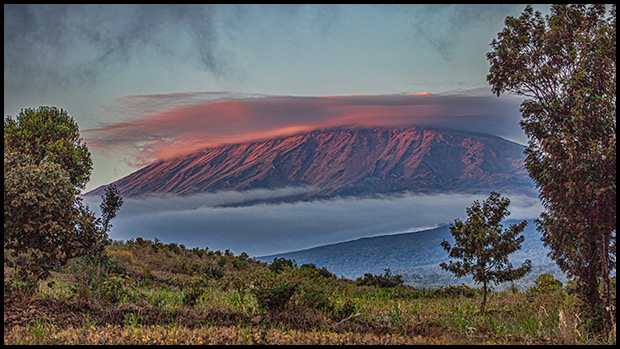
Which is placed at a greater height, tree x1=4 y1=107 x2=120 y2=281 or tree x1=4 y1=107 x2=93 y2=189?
tree x1=4 y1=107 x2=93 y2=189

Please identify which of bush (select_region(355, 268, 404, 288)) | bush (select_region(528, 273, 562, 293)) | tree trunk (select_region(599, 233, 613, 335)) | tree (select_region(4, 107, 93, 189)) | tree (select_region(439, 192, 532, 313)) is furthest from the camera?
bush (select_region(355, 268, 404, 288))

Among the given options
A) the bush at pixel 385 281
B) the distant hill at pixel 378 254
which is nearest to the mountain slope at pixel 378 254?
the distant hill at pixel 378 254

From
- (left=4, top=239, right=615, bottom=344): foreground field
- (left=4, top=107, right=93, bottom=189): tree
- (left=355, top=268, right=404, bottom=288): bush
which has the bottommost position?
(left=4, top=239, right=615, bottom=344): foreground field

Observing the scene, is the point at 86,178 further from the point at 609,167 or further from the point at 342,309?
the point at 609,167

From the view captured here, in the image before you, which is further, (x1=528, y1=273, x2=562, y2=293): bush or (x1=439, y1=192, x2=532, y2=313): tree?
(x1=528, y1=273, x2=562, y2=293): bush

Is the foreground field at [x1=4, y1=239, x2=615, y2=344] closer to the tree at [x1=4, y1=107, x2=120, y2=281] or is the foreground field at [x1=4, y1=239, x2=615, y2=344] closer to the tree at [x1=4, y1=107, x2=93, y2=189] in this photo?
the tree at [x1=4, y1=107, x2=120, y2=281]

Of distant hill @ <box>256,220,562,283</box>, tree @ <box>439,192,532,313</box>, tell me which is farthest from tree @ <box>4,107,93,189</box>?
distant hill @ <box>256,220,562,283</box>

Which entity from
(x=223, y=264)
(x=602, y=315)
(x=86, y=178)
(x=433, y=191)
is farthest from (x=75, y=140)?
(x=433, y=191)
